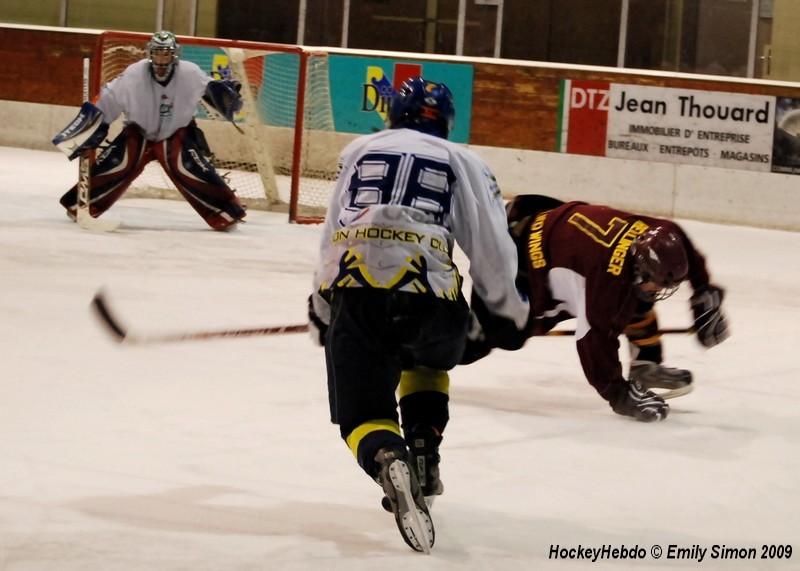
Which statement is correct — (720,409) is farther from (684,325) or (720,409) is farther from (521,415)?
(684,325)

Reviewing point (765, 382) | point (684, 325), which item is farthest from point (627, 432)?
point (684, 325)

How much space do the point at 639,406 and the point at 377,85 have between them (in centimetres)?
674

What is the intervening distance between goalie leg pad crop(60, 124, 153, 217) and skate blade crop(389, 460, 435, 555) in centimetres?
595

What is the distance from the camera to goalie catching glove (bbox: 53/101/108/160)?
8289 millimetres

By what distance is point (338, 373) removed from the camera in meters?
3.16

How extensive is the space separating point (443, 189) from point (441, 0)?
10.4 metres

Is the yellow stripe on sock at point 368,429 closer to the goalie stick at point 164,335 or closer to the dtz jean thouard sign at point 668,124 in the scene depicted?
the goalie stick at point 164,335

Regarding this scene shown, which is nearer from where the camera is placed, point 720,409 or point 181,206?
point 720,409

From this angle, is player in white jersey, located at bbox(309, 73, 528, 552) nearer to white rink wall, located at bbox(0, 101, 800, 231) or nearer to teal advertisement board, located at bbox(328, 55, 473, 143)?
white rink wall, located at bbox(0, 101, 800, 231)

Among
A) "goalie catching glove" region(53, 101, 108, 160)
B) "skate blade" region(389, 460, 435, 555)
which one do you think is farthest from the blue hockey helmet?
"goalie catching glove" region(53, 101, 108, 160)

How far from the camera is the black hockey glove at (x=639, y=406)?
456cm

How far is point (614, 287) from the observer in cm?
448

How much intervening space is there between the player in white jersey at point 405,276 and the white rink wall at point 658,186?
7.05 m

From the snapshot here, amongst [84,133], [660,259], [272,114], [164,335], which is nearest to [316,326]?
[164,335]
